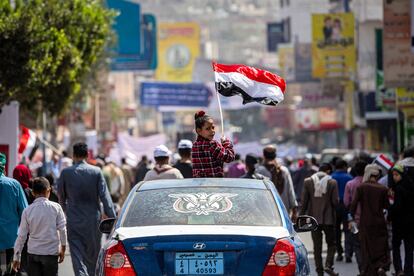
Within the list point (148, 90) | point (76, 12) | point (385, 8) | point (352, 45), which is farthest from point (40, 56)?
point (148, 90)

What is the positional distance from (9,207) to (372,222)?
4.51m

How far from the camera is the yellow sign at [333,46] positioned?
6725 centimetres

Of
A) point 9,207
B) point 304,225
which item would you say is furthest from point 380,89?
point 304,225

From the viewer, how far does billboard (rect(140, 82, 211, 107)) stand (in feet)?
247

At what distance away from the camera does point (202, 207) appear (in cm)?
1058

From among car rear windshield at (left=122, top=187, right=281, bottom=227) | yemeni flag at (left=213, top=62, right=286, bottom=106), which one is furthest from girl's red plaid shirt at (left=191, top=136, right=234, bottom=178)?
car rear windshield at (left=122, top=187, right=281, bottom=227)

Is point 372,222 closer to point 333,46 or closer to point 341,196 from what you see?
point 341,196

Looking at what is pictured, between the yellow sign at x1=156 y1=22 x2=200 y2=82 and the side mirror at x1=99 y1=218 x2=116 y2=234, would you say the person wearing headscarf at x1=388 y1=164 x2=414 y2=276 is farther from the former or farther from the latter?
the yellow sign at x1=156 y1=22 x2=200 y2=82

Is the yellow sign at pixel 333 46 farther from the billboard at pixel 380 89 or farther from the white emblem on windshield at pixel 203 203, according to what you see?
the white emblem on windshield at pixel 203 203

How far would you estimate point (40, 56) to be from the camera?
1178 inches

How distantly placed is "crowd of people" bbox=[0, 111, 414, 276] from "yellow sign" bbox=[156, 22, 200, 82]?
14812cm

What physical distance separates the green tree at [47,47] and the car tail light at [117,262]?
1887 centimetres

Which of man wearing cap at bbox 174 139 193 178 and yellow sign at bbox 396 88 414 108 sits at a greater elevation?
yellow sign at bbox 396 88 414 108

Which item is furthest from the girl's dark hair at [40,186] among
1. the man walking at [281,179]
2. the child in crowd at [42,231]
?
the man walking at [281,179]
